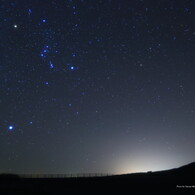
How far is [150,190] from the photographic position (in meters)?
19.5

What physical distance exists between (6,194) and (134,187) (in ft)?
35.1

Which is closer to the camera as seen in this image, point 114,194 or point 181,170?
point 114,194

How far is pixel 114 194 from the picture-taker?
60.5 ft

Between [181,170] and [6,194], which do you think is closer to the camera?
[6,194]

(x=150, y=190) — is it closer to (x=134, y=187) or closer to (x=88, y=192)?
(x=134, y=187)

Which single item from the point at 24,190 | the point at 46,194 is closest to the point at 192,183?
the point at 46,194

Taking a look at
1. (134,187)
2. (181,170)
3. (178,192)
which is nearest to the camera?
(178,192)

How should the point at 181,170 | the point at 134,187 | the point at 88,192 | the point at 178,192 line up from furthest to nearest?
the point at 181,170 < the point at 134,187 < the point at 88,192 < the point at 178,192

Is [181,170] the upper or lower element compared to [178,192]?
upper

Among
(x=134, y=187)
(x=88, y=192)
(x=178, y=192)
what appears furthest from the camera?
(x=134, y=187)

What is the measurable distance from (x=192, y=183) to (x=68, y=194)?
1159cm

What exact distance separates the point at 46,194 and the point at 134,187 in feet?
25.4

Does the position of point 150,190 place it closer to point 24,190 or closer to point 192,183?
point 192,183

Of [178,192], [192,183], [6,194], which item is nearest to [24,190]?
[6,194]
